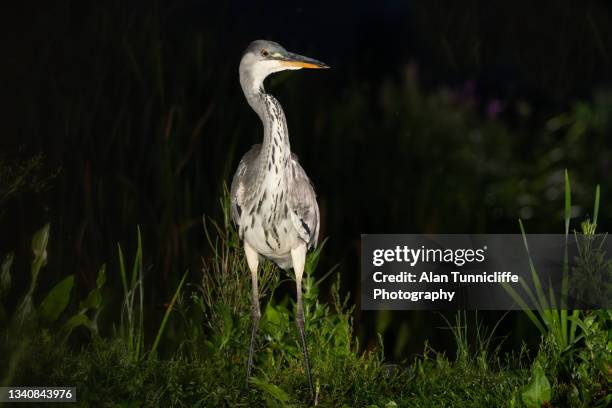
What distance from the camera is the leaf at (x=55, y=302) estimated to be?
4.23 metres

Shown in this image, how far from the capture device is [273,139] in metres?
3.79

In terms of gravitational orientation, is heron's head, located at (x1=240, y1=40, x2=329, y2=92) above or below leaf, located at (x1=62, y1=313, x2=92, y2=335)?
above

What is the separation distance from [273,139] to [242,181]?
278 millimetres

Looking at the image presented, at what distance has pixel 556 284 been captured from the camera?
429 cm

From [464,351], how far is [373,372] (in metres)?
0.49

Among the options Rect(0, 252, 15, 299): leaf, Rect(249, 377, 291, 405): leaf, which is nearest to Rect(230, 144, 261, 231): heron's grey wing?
Rect(249, 377, 291, 405): leaf

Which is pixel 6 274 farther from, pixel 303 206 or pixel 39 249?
pixel 303 206

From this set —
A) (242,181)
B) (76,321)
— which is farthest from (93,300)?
(242,181)

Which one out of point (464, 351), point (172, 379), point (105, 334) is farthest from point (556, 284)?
point (105, 334)

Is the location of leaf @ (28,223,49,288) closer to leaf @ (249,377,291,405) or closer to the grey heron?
the grey heron

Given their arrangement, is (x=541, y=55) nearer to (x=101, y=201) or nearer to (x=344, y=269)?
(x=344, y=269)

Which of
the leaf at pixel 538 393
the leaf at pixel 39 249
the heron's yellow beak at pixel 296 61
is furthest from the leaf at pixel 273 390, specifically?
the heron's yellow beak at pixel 296 61

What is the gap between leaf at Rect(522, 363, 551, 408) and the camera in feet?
11.9

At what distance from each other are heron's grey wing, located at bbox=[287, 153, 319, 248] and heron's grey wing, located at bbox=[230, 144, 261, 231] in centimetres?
18
